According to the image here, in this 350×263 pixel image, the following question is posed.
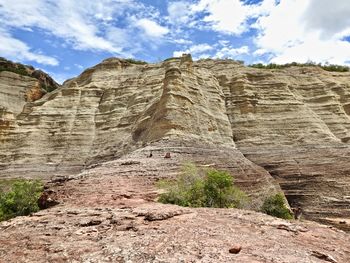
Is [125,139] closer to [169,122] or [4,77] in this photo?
[169,122]

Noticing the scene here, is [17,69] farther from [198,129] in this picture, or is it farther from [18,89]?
[198,129]

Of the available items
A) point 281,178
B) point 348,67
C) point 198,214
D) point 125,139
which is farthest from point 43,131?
point 348,67

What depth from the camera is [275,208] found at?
26406 millimetres

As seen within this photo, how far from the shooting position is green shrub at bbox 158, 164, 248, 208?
908 inches

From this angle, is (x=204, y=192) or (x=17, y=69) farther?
(x=17, y=69)

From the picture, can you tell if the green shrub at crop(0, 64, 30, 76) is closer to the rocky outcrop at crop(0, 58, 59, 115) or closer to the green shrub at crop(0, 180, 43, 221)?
the rocky outcrop at crop(0, 58, 59, 115)

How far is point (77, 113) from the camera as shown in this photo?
49.8m

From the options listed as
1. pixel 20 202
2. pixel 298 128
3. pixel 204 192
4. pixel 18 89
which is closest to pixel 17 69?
pixel 18 89

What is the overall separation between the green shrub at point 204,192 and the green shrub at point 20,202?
824 centimetres

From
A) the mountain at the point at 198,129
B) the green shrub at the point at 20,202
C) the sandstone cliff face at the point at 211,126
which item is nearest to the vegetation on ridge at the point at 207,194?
the mountain at the point at 198,129

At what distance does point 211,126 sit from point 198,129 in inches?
102

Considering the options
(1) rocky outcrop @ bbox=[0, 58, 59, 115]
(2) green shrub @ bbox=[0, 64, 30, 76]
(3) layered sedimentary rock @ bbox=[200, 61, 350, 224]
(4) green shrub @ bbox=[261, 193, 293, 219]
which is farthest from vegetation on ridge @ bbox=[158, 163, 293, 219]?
(2) green shrub @ bbox=[0, 64, 30, 76]

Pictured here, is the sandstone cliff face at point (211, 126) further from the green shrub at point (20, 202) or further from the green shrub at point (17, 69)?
the green shrub at point (17, 69)

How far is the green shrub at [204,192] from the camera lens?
908 inches
